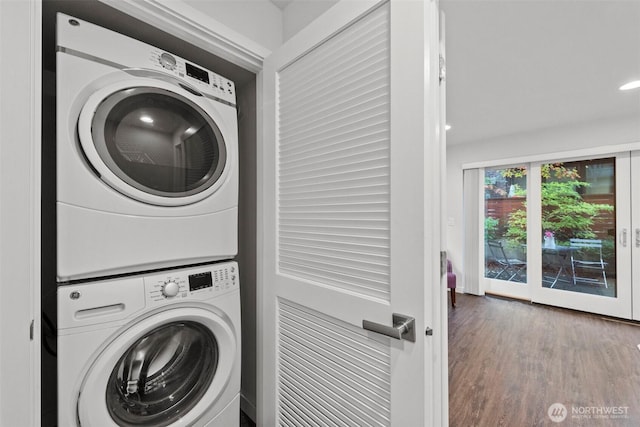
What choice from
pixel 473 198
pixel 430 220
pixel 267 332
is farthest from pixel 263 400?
pixel 473 198

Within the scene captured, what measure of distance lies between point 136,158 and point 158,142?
10cm

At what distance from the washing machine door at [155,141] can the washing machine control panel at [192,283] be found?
0.28 meters

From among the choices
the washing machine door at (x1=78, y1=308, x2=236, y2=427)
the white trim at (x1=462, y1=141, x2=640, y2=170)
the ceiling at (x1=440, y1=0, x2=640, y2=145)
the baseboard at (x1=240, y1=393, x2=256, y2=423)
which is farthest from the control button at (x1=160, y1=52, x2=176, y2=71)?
the white trim at (x1=462, y1=141, x2=640, y2=170)

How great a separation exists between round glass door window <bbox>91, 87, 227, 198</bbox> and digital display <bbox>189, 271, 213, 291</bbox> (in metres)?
0.33

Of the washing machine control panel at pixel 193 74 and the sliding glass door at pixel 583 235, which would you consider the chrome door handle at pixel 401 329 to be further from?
the sliding glass door at pixel 583 235

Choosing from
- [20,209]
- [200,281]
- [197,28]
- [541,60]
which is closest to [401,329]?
[200,281]

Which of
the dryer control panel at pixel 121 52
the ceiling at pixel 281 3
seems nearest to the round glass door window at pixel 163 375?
the dryer control panel at pixel 121 52

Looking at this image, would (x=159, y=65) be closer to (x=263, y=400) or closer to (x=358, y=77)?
(x=358, y=77)

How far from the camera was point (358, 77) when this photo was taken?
2.96 ft

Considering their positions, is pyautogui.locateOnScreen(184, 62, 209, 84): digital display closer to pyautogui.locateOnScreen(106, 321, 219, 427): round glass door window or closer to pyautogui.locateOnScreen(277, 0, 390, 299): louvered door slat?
pyautogui.locateOnScreen(277, 0, 390, 299): louvered door slat

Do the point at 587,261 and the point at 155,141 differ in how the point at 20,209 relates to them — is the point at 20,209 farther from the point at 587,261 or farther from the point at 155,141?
the point at 587,261

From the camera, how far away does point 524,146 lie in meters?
3.80

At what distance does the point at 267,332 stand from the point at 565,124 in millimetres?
4470

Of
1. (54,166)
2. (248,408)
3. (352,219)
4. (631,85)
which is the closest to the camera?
(352,219)
